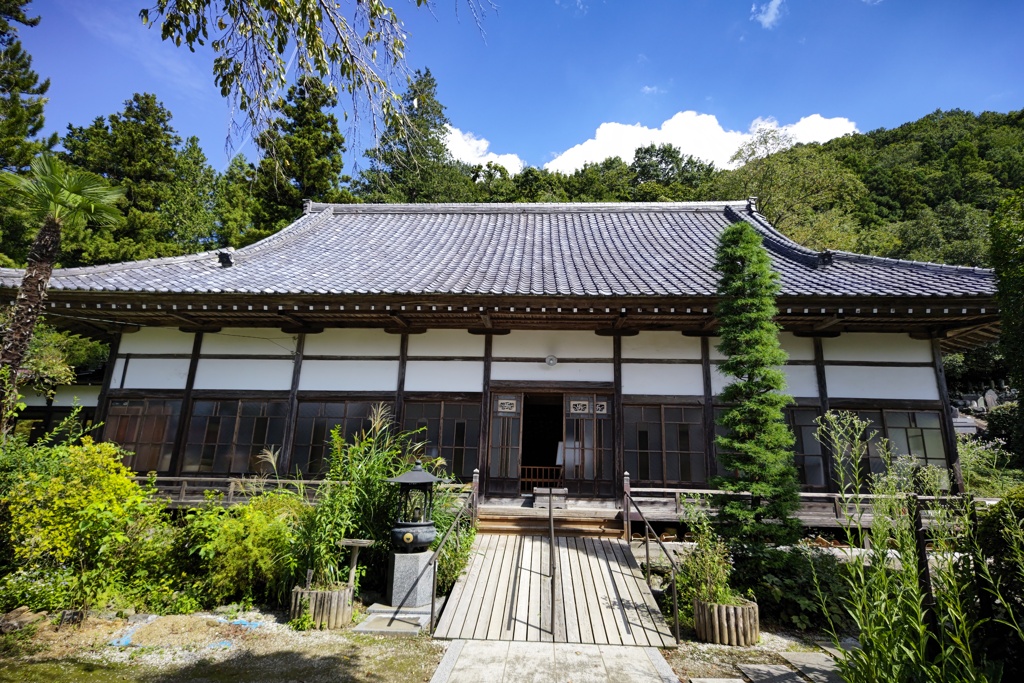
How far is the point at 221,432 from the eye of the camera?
8.80 meters

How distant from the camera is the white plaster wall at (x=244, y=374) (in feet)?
29.3

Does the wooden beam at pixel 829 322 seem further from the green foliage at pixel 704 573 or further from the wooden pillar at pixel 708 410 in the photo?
the green foliage at pixel 704 573

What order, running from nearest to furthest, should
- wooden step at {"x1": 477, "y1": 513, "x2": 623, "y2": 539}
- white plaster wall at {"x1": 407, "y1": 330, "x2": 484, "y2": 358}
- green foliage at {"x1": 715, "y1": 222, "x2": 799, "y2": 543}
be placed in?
green foliage at {"x1": 715, "y1": 222, "x2": 799, "y2": 543}, wooden step at {"x1": 477, "y1": 513, "x2": 623, "y2": 539}, white plaster wall at {"x1": 407, "y1": 330, "x2": 484, "y2": 358}

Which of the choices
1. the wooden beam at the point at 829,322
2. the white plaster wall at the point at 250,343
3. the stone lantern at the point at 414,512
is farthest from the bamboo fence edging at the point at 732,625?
the white plaster wall at the point at 250,343

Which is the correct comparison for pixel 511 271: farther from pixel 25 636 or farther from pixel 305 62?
pixel 25 636

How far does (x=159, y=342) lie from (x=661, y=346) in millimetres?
9618

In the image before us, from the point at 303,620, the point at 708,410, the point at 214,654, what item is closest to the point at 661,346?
the point at 708,410

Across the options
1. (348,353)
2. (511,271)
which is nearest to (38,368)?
(348,353)

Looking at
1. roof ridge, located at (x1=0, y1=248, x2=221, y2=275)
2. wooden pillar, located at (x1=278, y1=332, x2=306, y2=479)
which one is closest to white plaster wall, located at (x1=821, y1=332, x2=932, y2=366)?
wooden pillar, located at (x1=278, y1=332, x2=306, y2=479)

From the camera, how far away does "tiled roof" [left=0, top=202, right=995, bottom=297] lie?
7.73 metres

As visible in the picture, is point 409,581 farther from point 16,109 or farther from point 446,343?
point 16,109

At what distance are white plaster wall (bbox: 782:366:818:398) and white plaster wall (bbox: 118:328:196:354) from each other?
439 inches

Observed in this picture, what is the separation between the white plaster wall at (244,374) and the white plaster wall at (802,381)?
9161mm

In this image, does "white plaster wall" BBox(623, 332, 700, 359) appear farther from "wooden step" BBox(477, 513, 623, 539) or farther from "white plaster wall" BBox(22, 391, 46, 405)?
"white plaster wall" BBox(22, 391, 46, 405)
